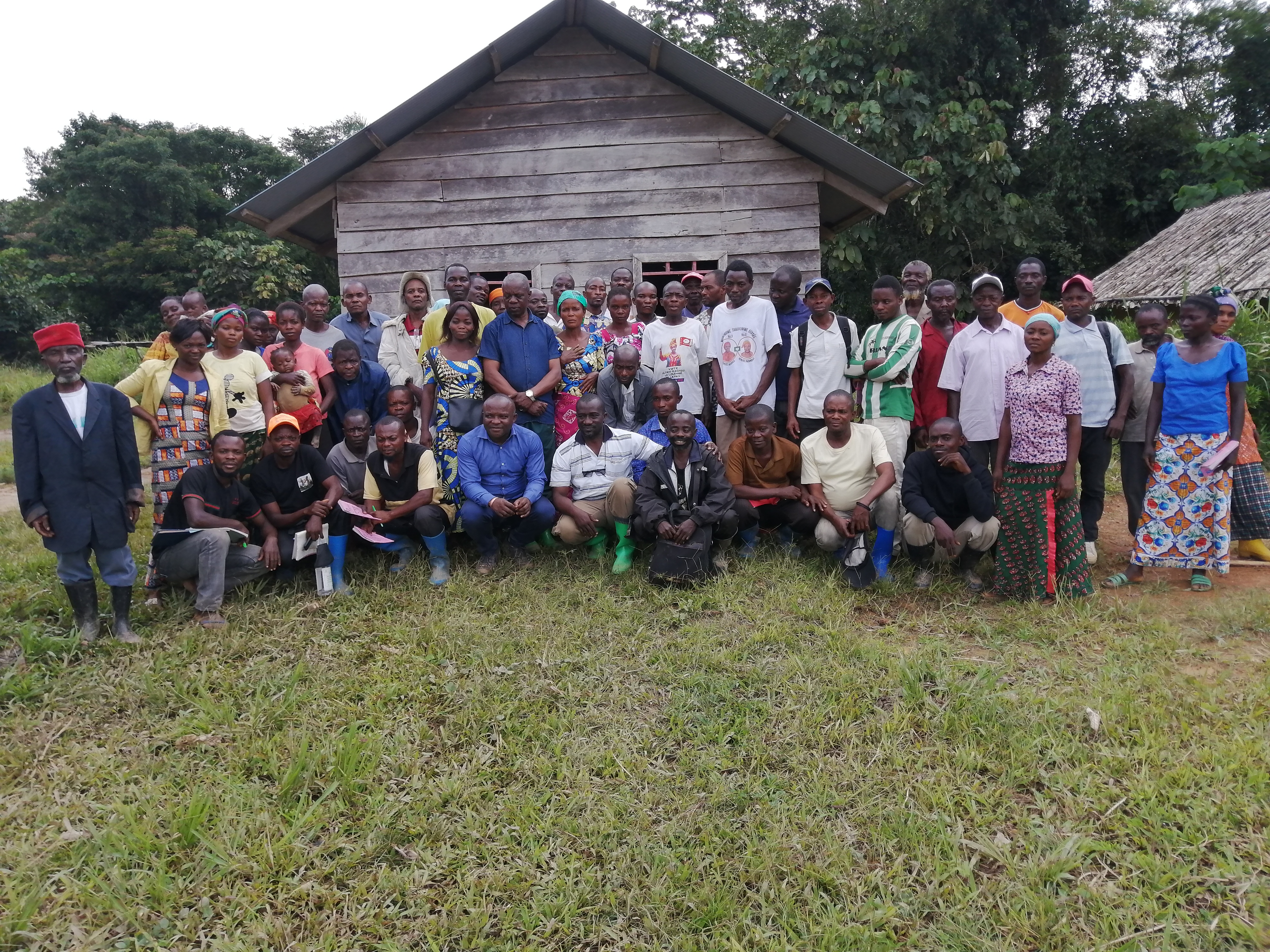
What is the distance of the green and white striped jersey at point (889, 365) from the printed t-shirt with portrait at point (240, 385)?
13.0 ft

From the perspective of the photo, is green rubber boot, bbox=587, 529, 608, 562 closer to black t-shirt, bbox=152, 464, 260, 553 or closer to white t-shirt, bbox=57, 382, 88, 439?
black t-shirt, bbox=152, 464, 260, 553

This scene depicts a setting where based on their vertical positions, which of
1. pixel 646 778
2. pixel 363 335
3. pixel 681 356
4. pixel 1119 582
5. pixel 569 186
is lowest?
pixel 646 778

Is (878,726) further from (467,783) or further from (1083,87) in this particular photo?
(1083,87)

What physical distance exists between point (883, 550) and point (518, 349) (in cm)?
Answer: 286

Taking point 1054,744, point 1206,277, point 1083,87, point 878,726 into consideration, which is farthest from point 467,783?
point 1083,87

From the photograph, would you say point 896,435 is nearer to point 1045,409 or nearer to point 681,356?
point 1045,409

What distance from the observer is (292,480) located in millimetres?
5367

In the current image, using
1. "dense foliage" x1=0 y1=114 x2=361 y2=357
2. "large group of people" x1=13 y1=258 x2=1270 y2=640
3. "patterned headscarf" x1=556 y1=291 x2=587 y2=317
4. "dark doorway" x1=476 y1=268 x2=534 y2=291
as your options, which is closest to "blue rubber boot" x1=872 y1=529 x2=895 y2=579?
"large group of people" x1=13 y1=258 x2=1270 y2=640

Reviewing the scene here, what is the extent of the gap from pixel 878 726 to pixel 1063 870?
3.14 ft

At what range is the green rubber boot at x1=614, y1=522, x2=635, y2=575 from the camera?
5574 millimetres

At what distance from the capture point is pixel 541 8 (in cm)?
782

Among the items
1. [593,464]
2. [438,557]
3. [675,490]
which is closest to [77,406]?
[438,557]

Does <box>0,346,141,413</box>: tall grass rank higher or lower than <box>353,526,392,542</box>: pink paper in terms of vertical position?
higher

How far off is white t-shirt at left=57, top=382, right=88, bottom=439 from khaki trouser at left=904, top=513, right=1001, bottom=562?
493 cm
